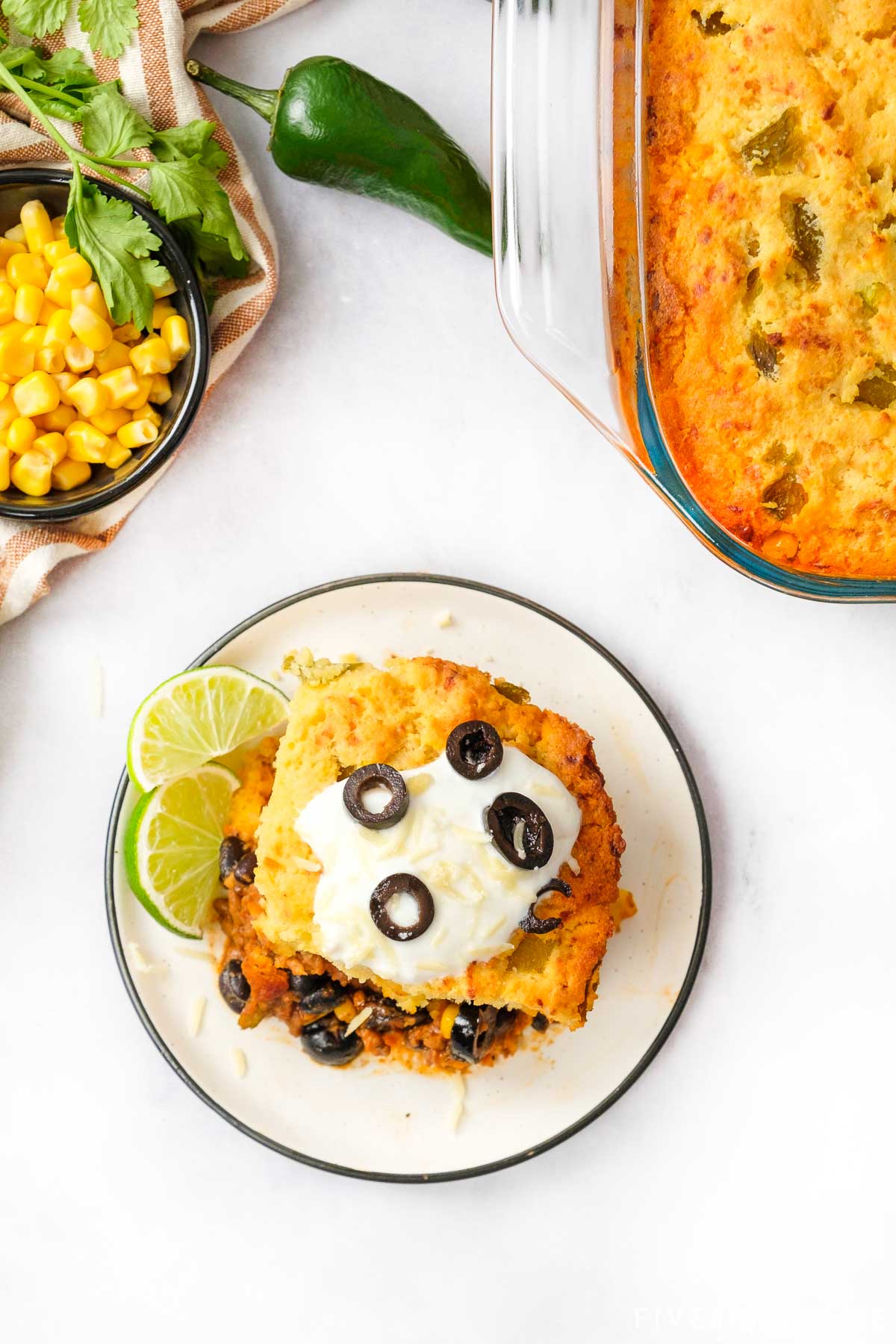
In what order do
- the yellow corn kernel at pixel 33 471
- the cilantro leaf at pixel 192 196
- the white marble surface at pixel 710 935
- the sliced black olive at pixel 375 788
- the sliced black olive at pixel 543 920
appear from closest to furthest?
the sliced black olive at pixel 375 788
the sliced black olive at pixel 543 920
the cilantro leaf at pixel 192 196
the yellow corn kernel at pixel 33 471
the white marble surface at pixel 710 935

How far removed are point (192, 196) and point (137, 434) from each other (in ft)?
1.89

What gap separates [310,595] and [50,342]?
88cm

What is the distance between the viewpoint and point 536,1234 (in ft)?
9.81

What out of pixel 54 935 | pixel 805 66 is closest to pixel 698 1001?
pixel 54 935

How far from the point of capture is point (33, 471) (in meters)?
2.68

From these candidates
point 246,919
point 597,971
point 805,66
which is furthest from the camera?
point 246,919

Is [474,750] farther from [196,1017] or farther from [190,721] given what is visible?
[196,1017]

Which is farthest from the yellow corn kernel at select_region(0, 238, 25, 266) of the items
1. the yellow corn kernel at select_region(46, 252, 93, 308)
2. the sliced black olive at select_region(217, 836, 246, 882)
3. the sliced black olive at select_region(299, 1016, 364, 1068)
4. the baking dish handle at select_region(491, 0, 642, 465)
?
the sliced black olive at select_region(299, 1016, 364, 1068)

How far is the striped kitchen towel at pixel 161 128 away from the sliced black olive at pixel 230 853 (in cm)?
83

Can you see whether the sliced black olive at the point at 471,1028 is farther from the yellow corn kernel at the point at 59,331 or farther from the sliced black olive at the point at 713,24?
the sliced black olive at the point at 713,24

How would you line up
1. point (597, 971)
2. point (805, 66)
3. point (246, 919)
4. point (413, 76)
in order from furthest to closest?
point (413, 76), point (246, 919), point (597, 971), point (805, 66)

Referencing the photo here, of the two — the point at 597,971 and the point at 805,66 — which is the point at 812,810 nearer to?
the point at 597,971

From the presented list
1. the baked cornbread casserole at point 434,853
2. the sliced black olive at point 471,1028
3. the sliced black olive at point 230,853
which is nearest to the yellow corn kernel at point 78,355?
the baked cornbread casserole at point 434,853

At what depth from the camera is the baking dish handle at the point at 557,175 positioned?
2363mm
